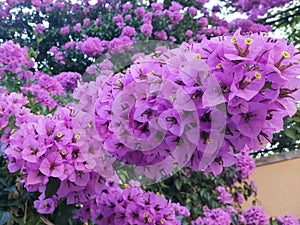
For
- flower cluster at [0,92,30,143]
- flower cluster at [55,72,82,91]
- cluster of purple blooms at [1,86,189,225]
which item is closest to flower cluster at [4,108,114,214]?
cluster of purple blooms at [1,86,189,225]

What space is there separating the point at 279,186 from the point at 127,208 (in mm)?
3104

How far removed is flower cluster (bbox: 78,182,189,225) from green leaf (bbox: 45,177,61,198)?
0.54ft

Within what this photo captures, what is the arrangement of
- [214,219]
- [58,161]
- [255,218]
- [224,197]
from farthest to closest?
[224,197] → [255,218] → [214,219] → [58,161]

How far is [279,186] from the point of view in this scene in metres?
3.78

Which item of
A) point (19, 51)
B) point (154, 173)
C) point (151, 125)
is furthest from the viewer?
point (19, 51)

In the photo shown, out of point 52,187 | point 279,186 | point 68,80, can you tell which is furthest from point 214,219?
point 279,186

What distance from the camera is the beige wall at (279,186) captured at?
12.1ft

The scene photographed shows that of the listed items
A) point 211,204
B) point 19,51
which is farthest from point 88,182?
point 211,204

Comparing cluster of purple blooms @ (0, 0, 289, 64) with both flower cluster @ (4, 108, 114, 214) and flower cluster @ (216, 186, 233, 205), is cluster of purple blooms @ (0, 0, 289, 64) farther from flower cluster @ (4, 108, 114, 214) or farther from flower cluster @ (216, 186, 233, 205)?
flower cluster @ (4, 108, 114, 214)

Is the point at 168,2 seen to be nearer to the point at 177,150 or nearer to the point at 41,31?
the point at 41,31

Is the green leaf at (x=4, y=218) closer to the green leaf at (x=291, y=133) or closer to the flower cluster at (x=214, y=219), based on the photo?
the flower cluster at (x=214, y=219)

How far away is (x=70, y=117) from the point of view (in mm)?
865

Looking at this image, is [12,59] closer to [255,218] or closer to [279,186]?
[255,218]

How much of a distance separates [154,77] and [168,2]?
3.13 metres
